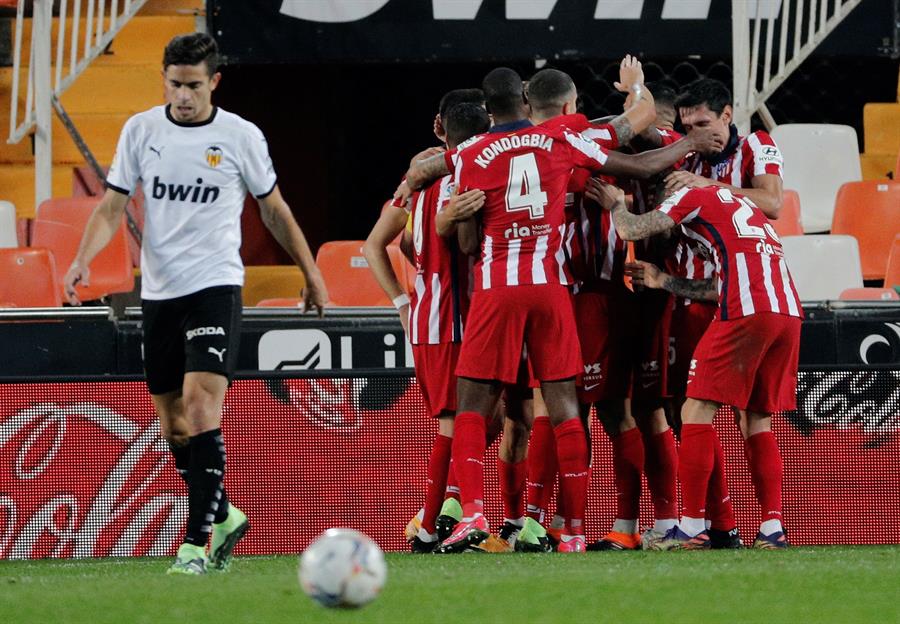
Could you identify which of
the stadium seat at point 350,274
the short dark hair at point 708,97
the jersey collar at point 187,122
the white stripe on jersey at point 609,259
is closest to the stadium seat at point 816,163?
the stadium seat at point 350,274

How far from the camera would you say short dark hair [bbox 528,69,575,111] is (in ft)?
22.3

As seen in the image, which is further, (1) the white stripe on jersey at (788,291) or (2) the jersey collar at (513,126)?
(1) the white stripe on jersey at (788,291)

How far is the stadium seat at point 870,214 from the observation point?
1114cm

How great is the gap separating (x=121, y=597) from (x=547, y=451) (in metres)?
2.51

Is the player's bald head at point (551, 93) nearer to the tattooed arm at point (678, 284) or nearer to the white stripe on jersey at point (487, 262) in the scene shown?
the white stripe on jersey at point (487, 262)

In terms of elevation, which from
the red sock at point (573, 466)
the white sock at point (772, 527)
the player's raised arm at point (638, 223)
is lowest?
the white sock at point (772, 527)

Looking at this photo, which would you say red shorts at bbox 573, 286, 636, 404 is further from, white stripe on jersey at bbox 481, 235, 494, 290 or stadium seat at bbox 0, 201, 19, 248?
stadium seat at bbox 0, 201, 19, 248

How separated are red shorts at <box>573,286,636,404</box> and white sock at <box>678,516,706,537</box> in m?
0.62

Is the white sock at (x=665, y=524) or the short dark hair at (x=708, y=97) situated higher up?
the short dark hair at (x=708, y=97)

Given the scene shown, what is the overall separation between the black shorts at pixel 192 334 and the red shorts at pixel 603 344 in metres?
1.72

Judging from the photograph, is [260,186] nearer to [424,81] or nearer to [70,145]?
[70,145]

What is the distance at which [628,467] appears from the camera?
7031 mm

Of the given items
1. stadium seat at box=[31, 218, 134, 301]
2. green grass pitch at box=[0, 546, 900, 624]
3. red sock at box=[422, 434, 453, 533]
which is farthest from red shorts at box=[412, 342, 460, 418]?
stadium seat at box=[31, 218, 134, 301]

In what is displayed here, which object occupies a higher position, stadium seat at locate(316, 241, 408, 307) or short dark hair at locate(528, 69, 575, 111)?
short dark hair at locate(528, 69, 575, 111)
